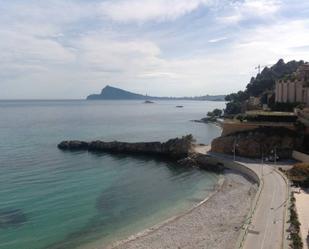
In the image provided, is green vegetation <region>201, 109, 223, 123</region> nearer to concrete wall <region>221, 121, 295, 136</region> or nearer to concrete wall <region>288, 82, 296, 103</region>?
concrete wall <region>288, 82, 296, 103</region>

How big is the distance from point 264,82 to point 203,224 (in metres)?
109

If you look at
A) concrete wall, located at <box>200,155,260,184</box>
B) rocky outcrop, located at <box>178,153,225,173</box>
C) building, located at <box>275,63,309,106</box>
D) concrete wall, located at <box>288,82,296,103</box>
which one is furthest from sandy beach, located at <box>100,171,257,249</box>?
concrete wall, located at <box>288,82,296,103</box>

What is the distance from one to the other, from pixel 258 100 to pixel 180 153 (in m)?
54.0

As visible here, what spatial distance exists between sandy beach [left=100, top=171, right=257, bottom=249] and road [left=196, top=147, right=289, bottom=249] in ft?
5.05

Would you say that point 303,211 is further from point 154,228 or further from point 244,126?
point 244,126

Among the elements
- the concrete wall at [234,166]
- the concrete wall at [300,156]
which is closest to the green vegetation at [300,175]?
the concrete wall at [234,166]

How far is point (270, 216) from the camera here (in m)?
28.1

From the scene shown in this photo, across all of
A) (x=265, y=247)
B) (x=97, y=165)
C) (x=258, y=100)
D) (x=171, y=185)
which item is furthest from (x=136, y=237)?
(x=258, y=100)

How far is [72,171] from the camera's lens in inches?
2024

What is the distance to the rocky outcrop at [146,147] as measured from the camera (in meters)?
61.8

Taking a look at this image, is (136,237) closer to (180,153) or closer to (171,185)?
(171,185)

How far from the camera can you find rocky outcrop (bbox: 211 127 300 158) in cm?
5349

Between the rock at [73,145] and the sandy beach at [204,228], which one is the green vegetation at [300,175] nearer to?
the sandy beach at [204,228]

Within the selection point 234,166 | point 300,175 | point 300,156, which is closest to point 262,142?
point 300,156
